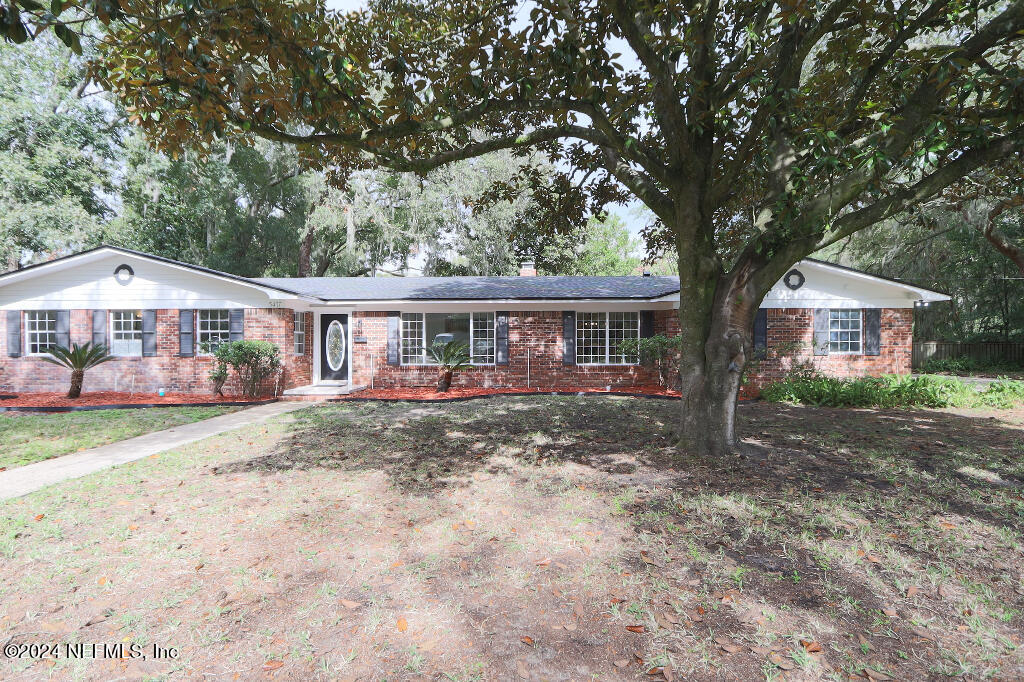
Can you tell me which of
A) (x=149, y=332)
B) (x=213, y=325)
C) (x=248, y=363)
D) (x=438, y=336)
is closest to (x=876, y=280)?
(x=438, y=336)

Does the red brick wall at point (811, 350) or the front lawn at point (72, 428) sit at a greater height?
the red brick wall at point (811, 350)

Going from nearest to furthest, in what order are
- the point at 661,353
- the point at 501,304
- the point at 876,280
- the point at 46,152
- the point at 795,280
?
the point at 876,280 < the point at 795,280 < the point at 661,353 < the point at 501,304 < the point at 46,152

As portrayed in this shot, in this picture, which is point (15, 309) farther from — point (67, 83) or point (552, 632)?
point (552, 632)

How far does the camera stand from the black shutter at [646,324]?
13.1 metres

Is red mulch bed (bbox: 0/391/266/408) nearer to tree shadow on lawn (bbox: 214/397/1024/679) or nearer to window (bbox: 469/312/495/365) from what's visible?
tree shadow on lawn (bbox: 214/397/1024/679)

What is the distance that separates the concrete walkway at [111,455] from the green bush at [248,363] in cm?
231

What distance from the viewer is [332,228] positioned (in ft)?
72.9

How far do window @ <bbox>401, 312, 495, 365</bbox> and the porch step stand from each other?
1.74m

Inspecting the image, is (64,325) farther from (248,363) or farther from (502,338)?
(502,338)

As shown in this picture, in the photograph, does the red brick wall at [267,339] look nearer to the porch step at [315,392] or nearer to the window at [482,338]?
the porch step at [315,392]

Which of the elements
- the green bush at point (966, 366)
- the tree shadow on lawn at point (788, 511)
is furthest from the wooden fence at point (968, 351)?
the tree shadow on lawn at point (788, 511)

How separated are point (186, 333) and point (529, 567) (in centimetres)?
1269

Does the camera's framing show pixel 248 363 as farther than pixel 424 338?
No

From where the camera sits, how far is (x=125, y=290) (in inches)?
481
